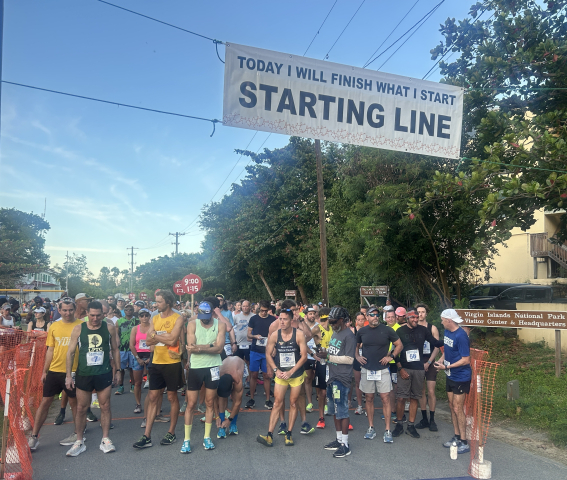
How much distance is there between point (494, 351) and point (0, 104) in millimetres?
14225

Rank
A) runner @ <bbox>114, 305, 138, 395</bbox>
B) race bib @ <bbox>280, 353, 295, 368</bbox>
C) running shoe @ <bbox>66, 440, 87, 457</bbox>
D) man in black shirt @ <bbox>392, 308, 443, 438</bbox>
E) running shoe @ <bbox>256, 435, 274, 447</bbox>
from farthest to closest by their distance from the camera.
Answer: runner @ <bbox>114, 305, 138, 395</bbox> → man in black shirt @ <bbox>392, 308, 443, 438</bbox> → race bib @ <bbox>280, 353, 295, 368</bbox> → running shoe @ <bbox>256, 435, 274, 447</bbox> → running shoe @ <bbox>66, 440, 87, 457</bbox>

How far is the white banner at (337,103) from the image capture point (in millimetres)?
7035

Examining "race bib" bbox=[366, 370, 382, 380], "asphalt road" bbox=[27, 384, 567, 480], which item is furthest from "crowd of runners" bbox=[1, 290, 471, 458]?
"asphalt road" bbox=[27, 384, 567, 480]

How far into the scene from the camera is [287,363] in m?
6.75

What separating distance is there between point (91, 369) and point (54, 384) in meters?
0.75

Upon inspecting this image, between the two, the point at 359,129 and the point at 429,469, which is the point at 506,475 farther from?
the point at 359,129

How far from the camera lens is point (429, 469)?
18.7ft

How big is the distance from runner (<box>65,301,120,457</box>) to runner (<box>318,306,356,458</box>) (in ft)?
9.38

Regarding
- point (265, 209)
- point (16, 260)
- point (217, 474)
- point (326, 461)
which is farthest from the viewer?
point (16, 260)

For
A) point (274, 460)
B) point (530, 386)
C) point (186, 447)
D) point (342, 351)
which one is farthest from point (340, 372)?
point (530, 386)

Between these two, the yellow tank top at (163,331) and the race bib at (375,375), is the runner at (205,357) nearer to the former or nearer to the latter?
the yellow tank top at (163,331)

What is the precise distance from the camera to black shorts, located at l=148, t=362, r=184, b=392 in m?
6.48

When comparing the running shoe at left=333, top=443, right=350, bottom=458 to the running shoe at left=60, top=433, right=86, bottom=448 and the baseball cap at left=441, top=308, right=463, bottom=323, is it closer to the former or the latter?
the baseball cap at left=441, top=308, right=463, bottom=323

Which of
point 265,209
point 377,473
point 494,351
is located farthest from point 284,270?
point 377,473
